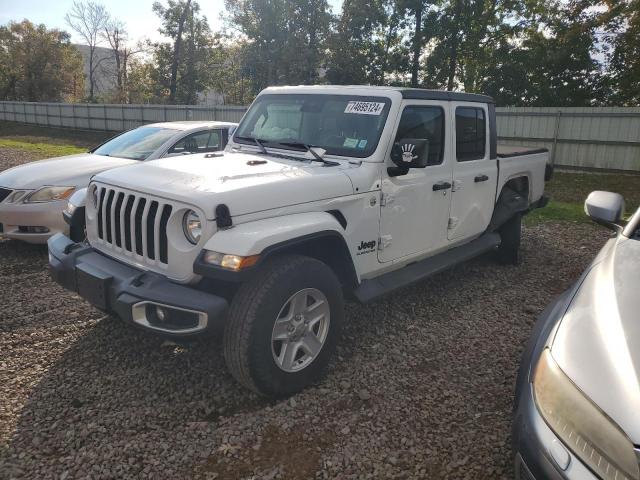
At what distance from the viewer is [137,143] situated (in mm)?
6883

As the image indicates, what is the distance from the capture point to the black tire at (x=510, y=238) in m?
5.82

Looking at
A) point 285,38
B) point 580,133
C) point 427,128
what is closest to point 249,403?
point 427,128

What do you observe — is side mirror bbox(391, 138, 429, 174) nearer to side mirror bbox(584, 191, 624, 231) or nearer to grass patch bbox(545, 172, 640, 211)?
side mirror bbox(584, 191, 624, 231)

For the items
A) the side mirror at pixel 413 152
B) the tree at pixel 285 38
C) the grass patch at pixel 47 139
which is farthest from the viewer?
the tree at pixel 285 38

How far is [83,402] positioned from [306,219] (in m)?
1.79

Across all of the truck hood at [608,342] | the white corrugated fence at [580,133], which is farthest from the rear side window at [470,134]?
the white corrugated fence at [580,133]

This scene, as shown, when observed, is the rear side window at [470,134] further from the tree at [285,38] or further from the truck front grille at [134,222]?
the tree at [285,38]

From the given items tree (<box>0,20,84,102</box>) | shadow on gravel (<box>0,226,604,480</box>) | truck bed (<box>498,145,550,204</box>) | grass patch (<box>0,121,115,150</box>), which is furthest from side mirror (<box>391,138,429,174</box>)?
tree (<box>0,20,84,102</box>)

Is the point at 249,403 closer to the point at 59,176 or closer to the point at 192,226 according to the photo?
the point at 192,226

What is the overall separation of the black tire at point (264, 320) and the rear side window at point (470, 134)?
2.23 meters

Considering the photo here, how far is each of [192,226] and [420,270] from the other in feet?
6.99

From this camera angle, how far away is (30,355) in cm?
362

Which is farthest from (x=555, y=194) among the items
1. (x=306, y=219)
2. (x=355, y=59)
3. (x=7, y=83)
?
(x=7, y=83)

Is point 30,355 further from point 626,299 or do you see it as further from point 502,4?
point 502,4
